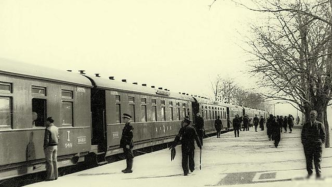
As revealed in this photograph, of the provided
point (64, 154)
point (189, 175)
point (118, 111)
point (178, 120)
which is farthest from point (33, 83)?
point (178, 120)

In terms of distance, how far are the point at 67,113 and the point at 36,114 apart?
1799 mm

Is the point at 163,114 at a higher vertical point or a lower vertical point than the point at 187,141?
higher

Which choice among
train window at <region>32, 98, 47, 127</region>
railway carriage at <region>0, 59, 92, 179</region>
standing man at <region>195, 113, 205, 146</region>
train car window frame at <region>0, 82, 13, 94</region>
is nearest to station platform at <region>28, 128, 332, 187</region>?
railway carriage at <region>0, 59, 92, 179</region>

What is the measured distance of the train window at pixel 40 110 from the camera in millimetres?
11515

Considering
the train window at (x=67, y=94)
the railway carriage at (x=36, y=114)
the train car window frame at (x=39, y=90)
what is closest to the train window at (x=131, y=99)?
the railway carriage at (x=36, y=114)

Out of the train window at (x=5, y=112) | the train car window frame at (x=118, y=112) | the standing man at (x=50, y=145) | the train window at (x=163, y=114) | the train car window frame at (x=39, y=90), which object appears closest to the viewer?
the train window at (x=5, y=112)

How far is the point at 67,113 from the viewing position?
1310 cm

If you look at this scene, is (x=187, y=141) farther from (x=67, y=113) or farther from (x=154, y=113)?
(x=154, y=113)

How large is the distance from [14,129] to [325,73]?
1405 centimetres

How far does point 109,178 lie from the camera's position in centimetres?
1132

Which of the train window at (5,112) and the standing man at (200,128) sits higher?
the train window at (5,112)

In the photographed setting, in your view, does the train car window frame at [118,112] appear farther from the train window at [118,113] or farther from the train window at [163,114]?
the train window at [163,114]

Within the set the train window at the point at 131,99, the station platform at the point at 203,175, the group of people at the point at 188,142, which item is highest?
the train window at the point at 131,99

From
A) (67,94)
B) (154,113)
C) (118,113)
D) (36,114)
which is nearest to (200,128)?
(154,113)
